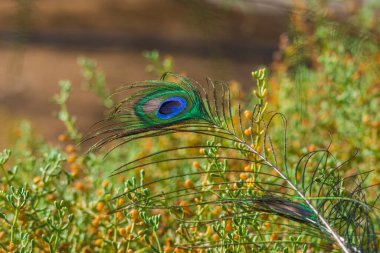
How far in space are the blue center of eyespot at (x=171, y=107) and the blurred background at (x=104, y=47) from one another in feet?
10.9

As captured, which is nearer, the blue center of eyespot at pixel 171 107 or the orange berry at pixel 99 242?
the blue center of eyespot at pixel 171 107

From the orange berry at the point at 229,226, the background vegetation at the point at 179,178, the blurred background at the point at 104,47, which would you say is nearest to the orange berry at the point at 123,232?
the background vegetation at the point at 179,178

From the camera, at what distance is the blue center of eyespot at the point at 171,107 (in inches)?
56.7

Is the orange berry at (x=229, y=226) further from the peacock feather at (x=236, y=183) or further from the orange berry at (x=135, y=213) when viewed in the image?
the orange berry at (x=135, y=213)

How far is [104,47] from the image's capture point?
617 cm

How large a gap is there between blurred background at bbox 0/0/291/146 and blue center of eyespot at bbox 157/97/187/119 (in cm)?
333

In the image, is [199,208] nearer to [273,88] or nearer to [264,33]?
[273,88]

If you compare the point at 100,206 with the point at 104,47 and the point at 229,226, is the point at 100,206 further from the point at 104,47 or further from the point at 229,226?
the point at 104,47

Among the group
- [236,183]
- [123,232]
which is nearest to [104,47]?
[123,232]

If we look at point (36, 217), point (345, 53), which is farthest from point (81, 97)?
point (36, 217)

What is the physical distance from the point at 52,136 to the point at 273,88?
6.28 ft

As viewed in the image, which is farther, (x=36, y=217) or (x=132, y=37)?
(x=132, y=37)

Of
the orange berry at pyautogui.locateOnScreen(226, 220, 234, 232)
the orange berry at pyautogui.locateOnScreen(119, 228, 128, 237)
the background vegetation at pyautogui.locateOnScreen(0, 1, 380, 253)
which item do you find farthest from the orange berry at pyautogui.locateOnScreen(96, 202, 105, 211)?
the orange berry at pyautogui.locateOnScreen(226, 220, 234, 232)

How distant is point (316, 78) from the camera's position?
3.12 meters
